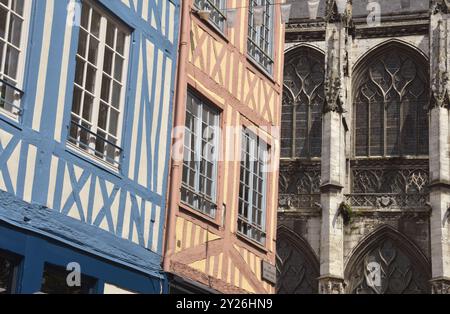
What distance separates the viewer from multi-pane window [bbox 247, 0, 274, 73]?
12109 millimetres

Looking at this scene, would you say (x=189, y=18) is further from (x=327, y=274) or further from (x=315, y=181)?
(x=315, y=181)

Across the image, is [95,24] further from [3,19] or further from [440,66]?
[440,66]

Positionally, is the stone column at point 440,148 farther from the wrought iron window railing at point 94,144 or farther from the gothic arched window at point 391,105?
the wrought iron window railing at point 94,144

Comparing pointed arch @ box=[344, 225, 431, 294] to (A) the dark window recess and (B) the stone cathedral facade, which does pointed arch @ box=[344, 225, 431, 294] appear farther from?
(A) the dark window recess

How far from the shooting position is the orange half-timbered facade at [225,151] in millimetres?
10164

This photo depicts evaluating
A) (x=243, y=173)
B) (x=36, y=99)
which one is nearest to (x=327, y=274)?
(x=243, y=173)

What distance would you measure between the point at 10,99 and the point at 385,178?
2075 centimetres

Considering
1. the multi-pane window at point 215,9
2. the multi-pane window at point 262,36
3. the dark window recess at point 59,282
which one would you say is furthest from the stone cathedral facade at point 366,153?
the dark window recess at point 59,282

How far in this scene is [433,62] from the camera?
87.9 feet

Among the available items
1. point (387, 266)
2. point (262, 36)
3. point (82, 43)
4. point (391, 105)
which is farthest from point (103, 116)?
point (391, 105)

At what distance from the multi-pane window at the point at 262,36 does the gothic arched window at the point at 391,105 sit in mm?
15887

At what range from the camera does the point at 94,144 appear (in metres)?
8.98

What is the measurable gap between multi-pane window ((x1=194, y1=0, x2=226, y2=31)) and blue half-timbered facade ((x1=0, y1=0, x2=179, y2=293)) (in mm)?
668

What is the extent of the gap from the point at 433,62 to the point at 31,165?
2030cm
